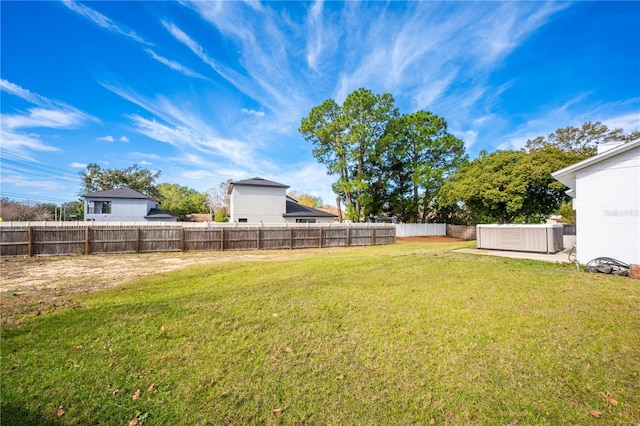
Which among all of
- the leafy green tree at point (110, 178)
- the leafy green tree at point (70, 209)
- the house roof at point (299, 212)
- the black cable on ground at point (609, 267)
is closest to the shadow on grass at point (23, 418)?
the black cable on ground at point (609, 267)

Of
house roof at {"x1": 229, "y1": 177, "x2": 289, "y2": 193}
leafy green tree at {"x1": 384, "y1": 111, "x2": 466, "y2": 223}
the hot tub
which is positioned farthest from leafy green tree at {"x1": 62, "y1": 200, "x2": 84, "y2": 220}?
the hot tub

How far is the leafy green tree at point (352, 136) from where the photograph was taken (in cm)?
2453

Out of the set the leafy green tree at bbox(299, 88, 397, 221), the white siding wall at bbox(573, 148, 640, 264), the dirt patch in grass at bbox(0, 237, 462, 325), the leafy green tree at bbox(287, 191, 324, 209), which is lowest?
the dirt patch in grass at bbox(0, 237, 462, 325)

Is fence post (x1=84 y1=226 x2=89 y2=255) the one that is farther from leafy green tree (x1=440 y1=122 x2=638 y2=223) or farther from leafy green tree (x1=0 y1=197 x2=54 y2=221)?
leafy green tree (x1=0 y1=197 x2=54 y2=221)

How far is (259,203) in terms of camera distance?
2366 centimetres

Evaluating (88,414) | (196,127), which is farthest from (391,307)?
(196,127)

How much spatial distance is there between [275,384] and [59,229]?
49.4 feet

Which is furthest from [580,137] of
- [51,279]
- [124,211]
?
[124,211]

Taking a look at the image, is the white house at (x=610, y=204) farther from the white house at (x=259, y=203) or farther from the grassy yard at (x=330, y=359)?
the white house at (x=259, y=203)

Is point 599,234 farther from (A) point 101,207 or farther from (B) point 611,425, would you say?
(A) point 101,207

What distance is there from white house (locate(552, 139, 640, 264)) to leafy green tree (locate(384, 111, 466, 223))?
716 inches

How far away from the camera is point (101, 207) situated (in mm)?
25875

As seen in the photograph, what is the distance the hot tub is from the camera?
35.8ft

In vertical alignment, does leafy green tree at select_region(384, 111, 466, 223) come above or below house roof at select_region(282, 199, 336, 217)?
above
